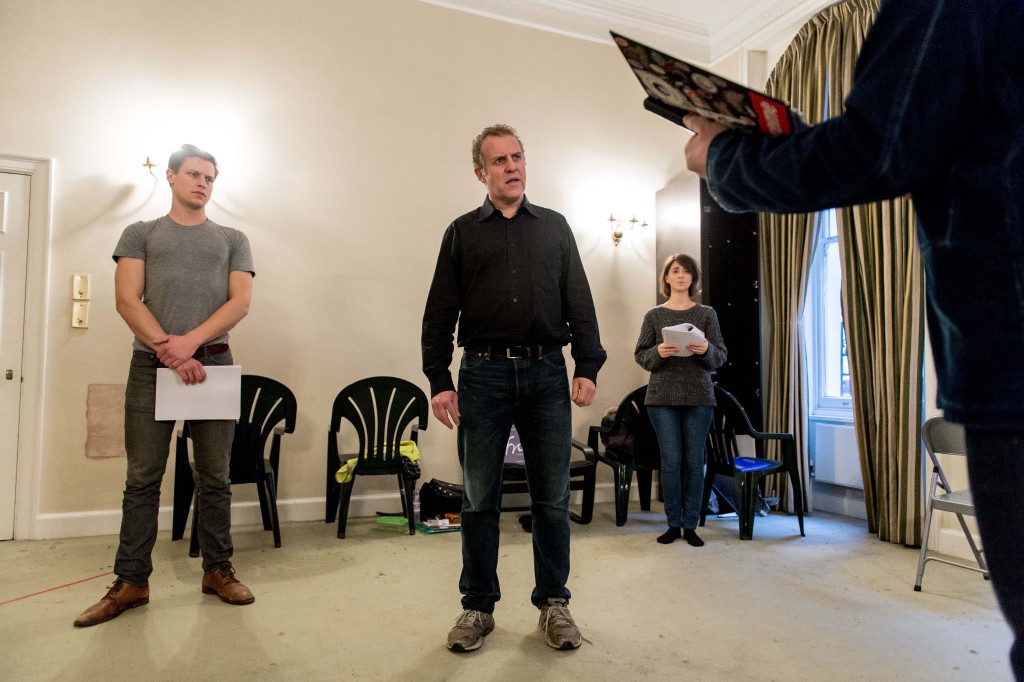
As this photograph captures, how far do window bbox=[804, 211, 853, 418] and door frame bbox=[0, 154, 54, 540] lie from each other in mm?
4637

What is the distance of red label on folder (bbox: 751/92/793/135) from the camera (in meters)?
0.88

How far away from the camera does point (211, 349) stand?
262cm

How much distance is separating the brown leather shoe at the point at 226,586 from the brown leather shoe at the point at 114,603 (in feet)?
0.69

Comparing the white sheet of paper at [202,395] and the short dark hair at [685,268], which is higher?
the short dark hair at [685,268]

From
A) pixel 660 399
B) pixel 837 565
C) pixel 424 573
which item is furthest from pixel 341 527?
pixel 837 565

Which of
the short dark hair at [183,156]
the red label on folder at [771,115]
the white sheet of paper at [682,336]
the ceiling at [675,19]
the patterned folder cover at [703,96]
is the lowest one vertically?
the white sheet of paper at [682,336]

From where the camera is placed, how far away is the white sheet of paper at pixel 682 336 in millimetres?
3398

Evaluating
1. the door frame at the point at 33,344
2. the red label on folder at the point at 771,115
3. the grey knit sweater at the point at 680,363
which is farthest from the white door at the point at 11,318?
the red label on folder at the point at 771,115

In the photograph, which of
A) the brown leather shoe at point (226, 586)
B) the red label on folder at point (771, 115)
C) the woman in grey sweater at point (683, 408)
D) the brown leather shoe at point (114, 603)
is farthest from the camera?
the woman in grey sweater at point (683, 408)

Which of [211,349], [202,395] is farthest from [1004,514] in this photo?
[211,349]

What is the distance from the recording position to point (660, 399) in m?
3.57

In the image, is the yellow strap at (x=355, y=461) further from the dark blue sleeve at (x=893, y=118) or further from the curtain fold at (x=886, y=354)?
the dark blue sleeve at (x=893, y=118)

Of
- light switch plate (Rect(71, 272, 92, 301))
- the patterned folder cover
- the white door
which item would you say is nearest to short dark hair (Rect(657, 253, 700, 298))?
the patterned folder cover

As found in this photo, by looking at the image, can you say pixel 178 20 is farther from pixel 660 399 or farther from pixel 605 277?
pixel 660 399
